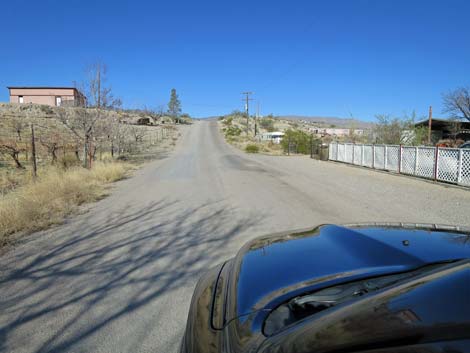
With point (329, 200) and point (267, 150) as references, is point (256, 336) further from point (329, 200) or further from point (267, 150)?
point (267, 150)

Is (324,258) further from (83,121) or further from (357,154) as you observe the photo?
(357,154)

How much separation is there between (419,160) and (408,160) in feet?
2.98

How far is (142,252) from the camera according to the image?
520 cm

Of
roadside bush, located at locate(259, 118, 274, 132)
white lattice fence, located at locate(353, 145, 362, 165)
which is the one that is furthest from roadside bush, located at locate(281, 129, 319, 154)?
Result: roadside bush, located at locate(259, 118, 274, 132)

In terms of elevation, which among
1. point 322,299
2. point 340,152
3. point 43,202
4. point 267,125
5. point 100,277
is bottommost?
point 100,277

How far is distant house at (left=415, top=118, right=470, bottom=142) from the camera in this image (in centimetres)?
3239

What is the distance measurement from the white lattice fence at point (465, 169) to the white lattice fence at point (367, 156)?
7.78 metres

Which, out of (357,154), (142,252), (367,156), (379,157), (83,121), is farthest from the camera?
(357,154)

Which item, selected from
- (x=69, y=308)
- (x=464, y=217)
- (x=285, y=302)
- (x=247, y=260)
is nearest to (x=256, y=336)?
(x=285, y=302)

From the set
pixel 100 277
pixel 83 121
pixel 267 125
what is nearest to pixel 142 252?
pixel 100 277

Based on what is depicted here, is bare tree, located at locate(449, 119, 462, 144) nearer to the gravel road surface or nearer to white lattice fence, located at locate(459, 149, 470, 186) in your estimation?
white lattice fence, located at locate(459, 149, 470, 186)

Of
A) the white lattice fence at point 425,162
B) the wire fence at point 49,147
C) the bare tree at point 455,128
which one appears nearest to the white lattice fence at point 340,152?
the white lattice fence at point 425,162

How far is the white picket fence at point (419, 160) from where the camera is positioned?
1330cm

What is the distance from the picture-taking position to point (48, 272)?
4512 millimetres
